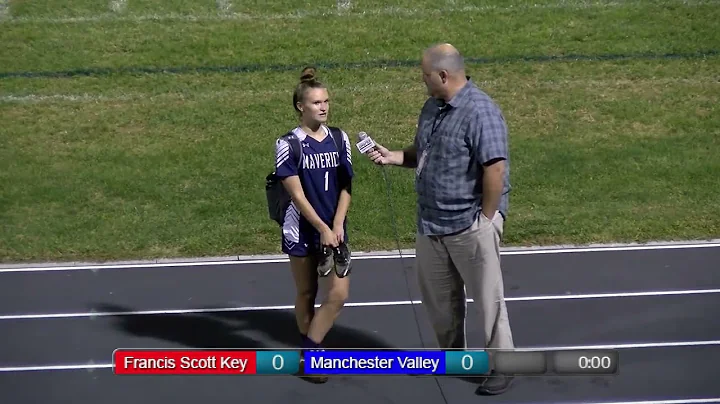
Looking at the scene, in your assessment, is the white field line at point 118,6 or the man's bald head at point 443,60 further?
the white field line at point 118,6

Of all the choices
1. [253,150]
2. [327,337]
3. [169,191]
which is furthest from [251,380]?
[253,150]

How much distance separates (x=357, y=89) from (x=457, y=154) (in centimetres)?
791

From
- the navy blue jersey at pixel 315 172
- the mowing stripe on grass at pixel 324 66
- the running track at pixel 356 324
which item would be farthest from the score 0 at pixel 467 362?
the mowing stripe on grass at pixel 324 66

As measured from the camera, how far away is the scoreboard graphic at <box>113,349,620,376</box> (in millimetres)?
6785

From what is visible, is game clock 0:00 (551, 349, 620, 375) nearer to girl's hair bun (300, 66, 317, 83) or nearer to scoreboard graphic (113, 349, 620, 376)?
scoreboard graphic (113, 349, 620, 376)

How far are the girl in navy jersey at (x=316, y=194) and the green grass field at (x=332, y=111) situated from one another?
307 cm

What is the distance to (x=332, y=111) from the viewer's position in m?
13.4

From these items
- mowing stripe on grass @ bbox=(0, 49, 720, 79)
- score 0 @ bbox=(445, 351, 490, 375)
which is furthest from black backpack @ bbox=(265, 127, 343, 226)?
mowing stripe on grass @ bbox=(0, 49, 720, 79)

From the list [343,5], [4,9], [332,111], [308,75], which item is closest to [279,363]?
[308,75]

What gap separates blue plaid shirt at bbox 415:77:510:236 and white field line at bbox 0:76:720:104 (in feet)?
25.0

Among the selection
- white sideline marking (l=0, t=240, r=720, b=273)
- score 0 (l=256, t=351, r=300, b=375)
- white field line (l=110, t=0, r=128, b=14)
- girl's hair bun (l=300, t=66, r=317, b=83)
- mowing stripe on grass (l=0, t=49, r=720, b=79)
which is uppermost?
white field line (l=110, t=0, r=128, b=14)

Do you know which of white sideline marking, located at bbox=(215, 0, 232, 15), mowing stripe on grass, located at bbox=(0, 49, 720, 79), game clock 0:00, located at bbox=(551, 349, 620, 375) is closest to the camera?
game clock 0:00, located at bbox=(551, 349, 620, 375)

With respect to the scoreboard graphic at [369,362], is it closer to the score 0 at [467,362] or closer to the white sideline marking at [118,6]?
the score 0 at [467,362]

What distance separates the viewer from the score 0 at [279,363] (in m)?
6.98
